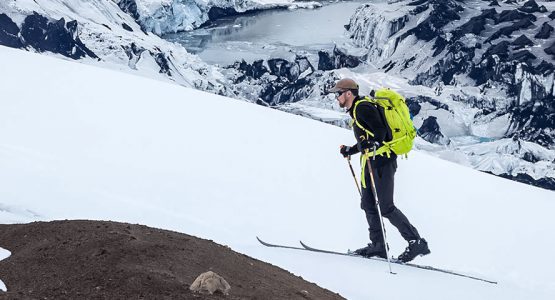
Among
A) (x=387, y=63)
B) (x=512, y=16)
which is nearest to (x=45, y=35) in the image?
(x=387, y=63)

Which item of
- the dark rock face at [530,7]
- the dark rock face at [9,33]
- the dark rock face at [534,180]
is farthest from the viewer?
the dark rock face at [530,7]

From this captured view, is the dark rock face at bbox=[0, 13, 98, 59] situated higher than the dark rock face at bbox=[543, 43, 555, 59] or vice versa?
the dark rock face at bbox=[0, 13, 98, 59]

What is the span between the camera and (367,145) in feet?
20.0

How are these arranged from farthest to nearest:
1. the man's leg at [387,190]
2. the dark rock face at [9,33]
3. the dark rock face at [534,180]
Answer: the dark rock face at [9,33] < the dark rock face at [534,180] < the man's leg at [387,190]

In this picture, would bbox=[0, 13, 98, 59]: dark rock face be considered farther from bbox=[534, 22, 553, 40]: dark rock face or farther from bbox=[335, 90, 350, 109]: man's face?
bbox=[335, 90, 350, 109]: man's face

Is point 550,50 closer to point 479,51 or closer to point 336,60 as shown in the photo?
point 479,51

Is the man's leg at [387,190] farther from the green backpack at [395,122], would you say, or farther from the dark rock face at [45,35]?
the dark rock face at [45,35]

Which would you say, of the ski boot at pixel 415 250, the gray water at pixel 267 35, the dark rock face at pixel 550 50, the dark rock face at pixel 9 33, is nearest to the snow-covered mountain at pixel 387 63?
the dark rock face at pixel 9 33

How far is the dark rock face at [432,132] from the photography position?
223ft

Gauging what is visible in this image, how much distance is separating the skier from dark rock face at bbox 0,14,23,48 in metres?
68.8

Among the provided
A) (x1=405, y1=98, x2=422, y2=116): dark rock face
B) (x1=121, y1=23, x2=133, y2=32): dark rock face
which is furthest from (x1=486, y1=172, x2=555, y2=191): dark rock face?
(x1=121, y1=23, x2=133, y2=32): dark rock face

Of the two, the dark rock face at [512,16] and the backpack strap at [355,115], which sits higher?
the backpack strap at [355,115]

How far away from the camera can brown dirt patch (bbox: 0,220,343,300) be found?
11.9ft

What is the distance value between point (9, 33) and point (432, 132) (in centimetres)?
4621
